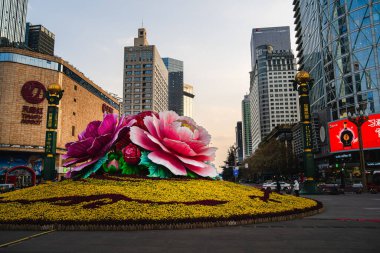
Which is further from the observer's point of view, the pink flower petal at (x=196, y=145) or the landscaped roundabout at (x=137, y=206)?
the pink flower petal at (x=196, y=145)

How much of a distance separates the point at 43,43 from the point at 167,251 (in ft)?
649

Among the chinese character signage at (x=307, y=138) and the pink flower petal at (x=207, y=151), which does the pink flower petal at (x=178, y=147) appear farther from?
the chinese character signage at (x=307, y=138)

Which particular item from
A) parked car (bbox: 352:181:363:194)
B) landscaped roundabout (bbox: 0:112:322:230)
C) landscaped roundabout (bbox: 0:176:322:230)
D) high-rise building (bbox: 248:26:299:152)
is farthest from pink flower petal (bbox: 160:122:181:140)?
high-rise building (bbox: 248:26:299:152)

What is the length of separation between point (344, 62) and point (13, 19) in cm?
9348

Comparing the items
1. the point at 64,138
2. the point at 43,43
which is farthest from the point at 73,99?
the point at 43,43

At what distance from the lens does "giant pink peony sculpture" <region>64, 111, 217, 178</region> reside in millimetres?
12453

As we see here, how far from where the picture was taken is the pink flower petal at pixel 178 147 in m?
12.2

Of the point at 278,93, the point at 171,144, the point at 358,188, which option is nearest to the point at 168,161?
the point at 171,144

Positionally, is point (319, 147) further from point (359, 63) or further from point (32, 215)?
point (32, 215)

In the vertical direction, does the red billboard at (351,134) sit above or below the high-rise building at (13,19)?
below

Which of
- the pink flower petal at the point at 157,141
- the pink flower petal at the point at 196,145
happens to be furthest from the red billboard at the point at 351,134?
the pink flower petal at the point at 157,141

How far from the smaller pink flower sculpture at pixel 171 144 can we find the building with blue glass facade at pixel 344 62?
42163 mm

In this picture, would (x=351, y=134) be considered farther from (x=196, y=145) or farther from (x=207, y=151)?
(x=196, y=145)

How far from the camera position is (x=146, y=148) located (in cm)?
1233
